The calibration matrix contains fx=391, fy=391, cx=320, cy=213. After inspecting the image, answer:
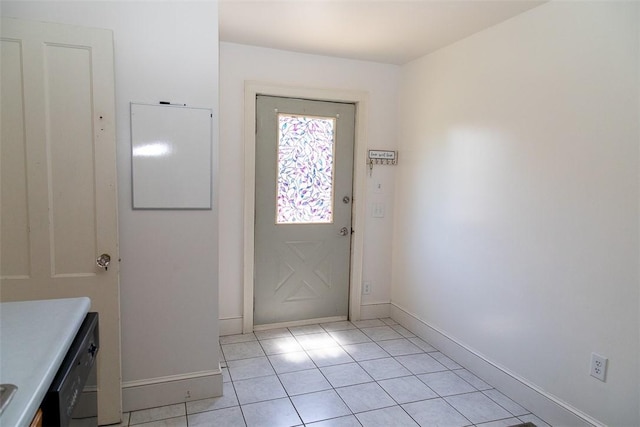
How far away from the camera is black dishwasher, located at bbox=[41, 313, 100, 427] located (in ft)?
2.97

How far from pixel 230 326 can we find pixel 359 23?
2.60 m

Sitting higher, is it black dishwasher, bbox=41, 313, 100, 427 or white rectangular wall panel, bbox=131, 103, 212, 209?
white rectangular wall panel, bbox=131, 103, 212, 209

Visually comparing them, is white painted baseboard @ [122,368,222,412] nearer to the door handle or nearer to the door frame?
the door handle

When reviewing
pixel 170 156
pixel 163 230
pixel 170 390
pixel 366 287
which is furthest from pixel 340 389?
pixel 170 156

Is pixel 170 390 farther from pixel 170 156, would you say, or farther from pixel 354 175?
pixel 354 175

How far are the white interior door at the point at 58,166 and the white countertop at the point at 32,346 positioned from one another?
0.74m

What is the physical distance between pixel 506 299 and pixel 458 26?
1858 mm

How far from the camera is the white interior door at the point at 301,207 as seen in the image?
11.2 ft

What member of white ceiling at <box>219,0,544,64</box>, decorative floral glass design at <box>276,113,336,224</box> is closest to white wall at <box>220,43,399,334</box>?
white ceiling at <box>219,0,544,64</box>

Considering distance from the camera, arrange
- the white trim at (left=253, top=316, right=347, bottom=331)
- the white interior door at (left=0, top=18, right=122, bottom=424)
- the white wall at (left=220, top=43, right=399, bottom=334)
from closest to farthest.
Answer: the white interior door at (left=0, top=18, right=122, bottom=424) < the white wall at (left=220, top=43, right=399, bottom=334) < the white trim at (left=253, top=316, right=347, bottom=331)

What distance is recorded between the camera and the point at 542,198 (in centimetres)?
229

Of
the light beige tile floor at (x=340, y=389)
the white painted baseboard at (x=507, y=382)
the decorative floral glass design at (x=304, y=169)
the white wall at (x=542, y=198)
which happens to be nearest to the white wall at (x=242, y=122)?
the decorative floral glass design at (x=304, y=169)

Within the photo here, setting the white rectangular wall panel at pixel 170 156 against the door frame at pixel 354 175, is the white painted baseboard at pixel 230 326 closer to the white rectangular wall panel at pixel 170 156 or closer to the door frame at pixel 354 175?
the door frame at pixel 354 175

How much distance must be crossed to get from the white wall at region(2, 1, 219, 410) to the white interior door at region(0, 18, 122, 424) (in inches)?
5.4
